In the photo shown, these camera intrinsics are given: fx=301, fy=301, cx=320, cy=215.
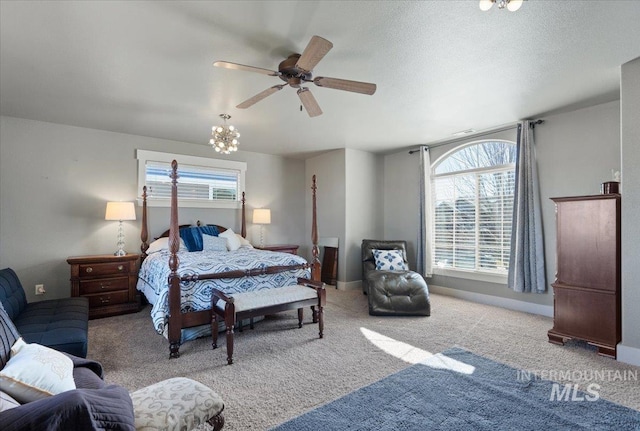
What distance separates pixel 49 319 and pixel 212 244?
90.8 inches

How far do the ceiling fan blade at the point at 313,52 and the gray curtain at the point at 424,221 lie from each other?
12.2ft

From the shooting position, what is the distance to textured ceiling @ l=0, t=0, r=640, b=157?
2.01 meters

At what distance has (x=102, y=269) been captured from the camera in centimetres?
412

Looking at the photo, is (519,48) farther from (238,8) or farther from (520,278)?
(520,278)

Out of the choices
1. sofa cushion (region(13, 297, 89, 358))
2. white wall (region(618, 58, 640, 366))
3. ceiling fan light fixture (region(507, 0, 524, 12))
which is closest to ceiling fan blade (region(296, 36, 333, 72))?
ceiling fan light fixture (region(507, 0, 524, 12))

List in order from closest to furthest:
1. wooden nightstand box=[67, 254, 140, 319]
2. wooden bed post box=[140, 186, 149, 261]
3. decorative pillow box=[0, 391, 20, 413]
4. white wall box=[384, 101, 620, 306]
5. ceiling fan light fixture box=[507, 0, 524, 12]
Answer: decorative pillow box=[0, 391, 20, 413], ceiling fan light fixture box=[507, 0, 524, 12], white wall box=[384, 101, 620, 306], wooden nightstand box=[67, 254, 140, 319], wooden bed post box=[140, 186, 149, 261]

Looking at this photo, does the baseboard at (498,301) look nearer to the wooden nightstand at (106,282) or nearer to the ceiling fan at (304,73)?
the ceiling fan at (304,73)

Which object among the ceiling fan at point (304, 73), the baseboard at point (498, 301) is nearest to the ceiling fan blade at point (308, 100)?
the ceiling fan at point (304, 73)

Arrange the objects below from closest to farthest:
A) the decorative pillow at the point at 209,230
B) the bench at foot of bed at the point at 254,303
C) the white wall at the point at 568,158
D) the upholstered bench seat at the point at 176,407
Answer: the upholstered bench seat at the point at 176,407 < the bench at foot of bed at the point at 254,303 < the white wall at the point at 568,158 < the decorative pillow at the point at 209,230

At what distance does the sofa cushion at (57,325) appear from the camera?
2227mm

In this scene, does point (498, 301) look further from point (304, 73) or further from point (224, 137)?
point (224, 137)

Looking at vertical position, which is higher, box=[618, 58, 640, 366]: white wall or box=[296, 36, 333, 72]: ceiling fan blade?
box=[296, 36, 333, 72]: ceiling fan blade

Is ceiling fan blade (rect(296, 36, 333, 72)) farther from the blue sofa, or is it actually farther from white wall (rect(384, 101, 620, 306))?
white wall (rect(384, 101, 620, 306))

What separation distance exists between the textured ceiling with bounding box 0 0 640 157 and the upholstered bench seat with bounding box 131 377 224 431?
225 cm
